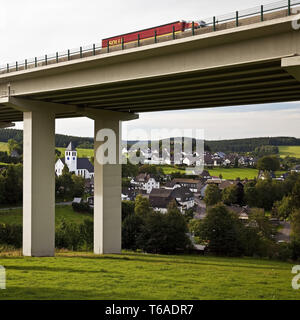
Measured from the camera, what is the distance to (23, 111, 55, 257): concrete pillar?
85.0 ft

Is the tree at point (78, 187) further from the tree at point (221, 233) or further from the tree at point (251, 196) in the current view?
the tree at point (221, 233)

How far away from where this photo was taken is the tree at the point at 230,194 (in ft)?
241

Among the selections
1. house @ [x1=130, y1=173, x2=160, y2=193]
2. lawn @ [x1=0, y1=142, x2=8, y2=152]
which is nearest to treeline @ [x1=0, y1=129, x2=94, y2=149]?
lawn @ [x1=0, y1=142, x2=8, y2=152]

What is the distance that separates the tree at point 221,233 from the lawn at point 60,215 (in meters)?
25.5

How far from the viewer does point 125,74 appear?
20297 millimetres

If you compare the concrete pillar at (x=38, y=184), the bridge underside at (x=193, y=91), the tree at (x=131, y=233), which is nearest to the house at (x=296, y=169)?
the tree at (x=131, y=233)

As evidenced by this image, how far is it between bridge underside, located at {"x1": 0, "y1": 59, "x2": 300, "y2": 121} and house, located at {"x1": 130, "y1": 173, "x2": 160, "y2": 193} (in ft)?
195

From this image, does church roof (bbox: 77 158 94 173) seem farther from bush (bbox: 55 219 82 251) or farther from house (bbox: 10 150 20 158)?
bush (bbox: 55 219 82 251)

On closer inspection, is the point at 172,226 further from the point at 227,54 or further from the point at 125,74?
the point at 227,54

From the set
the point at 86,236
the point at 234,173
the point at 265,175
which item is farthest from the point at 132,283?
the point at 234,173

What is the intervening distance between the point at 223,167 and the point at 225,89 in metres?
74.4

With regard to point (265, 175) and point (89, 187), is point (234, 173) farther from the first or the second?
point (89, 187)
